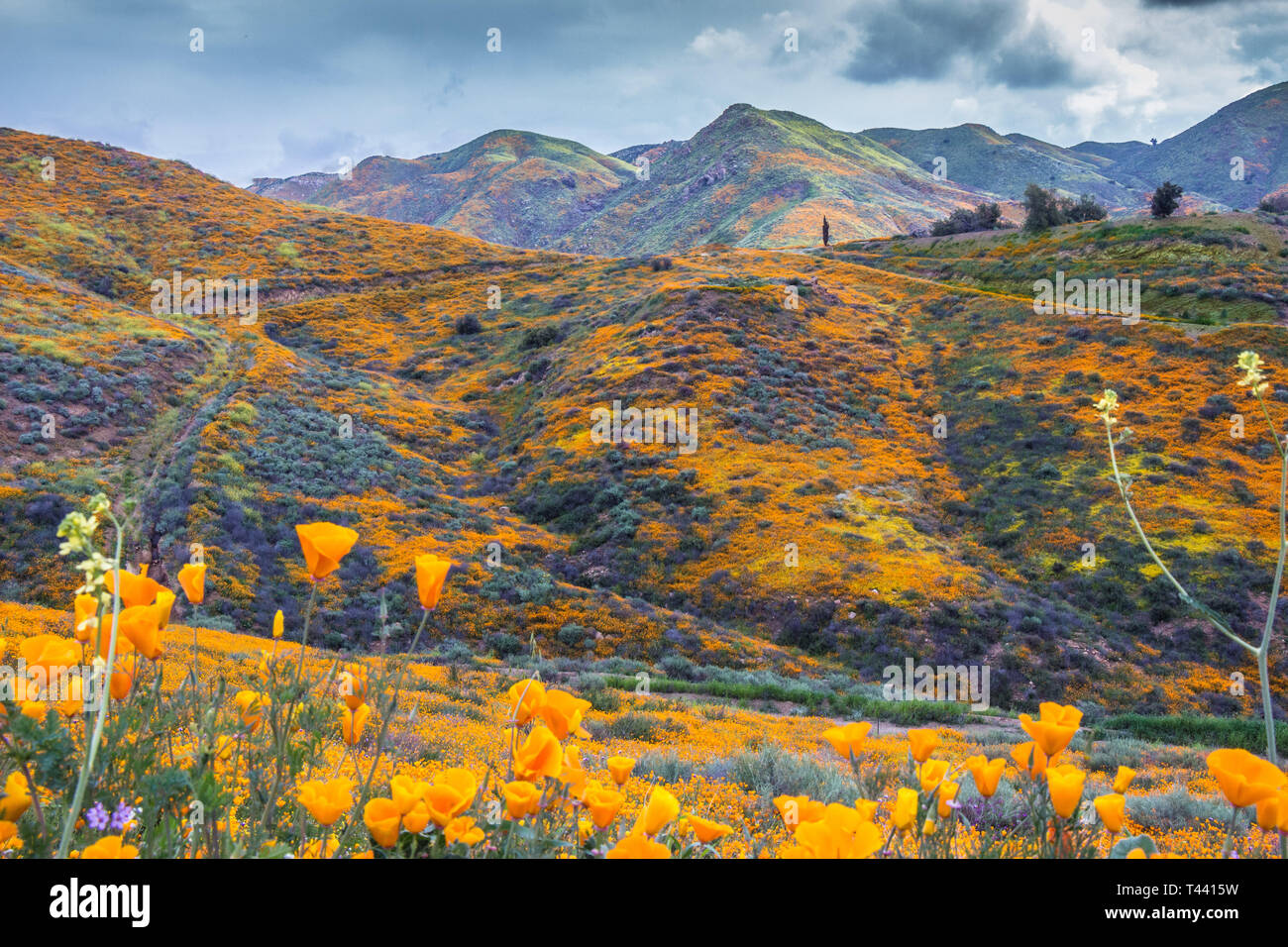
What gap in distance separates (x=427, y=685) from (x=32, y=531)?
453 inches

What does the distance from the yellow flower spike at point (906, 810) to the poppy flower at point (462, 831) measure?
0.84 metres

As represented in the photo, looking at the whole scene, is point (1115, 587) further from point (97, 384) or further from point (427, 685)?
point (97, 384)

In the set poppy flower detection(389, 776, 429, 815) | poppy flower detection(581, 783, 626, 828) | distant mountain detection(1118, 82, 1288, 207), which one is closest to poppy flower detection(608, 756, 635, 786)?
poppy flower detection(581, 783, 626, 828)

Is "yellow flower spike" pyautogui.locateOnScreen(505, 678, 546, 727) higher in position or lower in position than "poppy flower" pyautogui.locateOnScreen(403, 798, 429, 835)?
higher

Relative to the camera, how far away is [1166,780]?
627cm

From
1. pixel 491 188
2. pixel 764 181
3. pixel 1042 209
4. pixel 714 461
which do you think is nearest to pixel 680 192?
pixel 764 181

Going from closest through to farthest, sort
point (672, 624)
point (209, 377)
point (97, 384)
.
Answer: point (672, 624), point (97, 384), point (209, 377)

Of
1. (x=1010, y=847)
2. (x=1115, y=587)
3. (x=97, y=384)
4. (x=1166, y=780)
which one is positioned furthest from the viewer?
(x=97, y=384)

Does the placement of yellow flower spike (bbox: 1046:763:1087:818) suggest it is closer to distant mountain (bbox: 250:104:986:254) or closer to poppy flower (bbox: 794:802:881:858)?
poppy flower (bbox: 794:802:881:858)

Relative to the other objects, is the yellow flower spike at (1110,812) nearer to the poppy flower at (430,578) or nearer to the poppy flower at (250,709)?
the poppy flower at (430,578)

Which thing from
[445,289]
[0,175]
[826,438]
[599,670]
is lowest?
[599,670]

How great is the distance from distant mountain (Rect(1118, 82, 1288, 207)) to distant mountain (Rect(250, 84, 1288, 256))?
20.0 inches

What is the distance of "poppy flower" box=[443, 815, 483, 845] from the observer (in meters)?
1.10

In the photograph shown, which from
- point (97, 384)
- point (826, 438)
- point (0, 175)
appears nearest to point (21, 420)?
point (97, 384)
